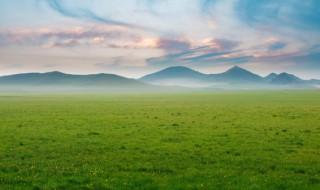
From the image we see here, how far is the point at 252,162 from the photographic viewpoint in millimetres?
17109

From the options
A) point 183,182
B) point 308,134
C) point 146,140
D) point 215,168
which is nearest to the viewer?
point 183,182

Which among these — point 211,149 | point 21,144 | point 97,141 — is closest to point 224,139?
point 211,149

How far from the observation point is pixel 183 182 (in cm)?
1369

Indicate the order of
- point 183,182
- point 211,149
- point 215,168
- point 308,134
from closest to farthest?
point 183,182 → point 215,168 → point 211,149 → point 308,134

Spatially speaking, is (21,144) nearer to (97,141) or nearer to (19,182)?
(97,141)

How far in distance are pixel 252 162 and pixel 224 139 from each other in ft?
24.3

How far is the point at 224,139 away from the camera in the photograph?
24500 millimetres

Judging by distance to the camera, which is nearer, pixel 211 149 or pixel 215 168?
pixel 215 168

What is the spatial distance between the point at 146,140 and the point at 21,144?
800 centimetres

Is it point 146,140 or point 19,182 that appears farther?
point 146,140

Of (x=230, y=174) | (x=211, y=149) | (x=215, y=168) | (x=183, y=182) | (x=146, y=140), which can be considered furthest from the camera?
(x=146, y=140)

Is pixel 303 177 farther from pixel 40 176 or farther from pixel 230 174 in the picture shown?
pixel 40 176

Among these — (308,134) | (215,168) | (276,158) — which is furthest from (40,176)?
(308,134)

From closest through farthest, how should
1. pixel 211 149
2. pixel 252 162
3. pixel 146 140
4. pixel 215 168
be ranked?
pixel 215 168 < pixel 252 162 < pixel 211 149 < pixel 146 140
